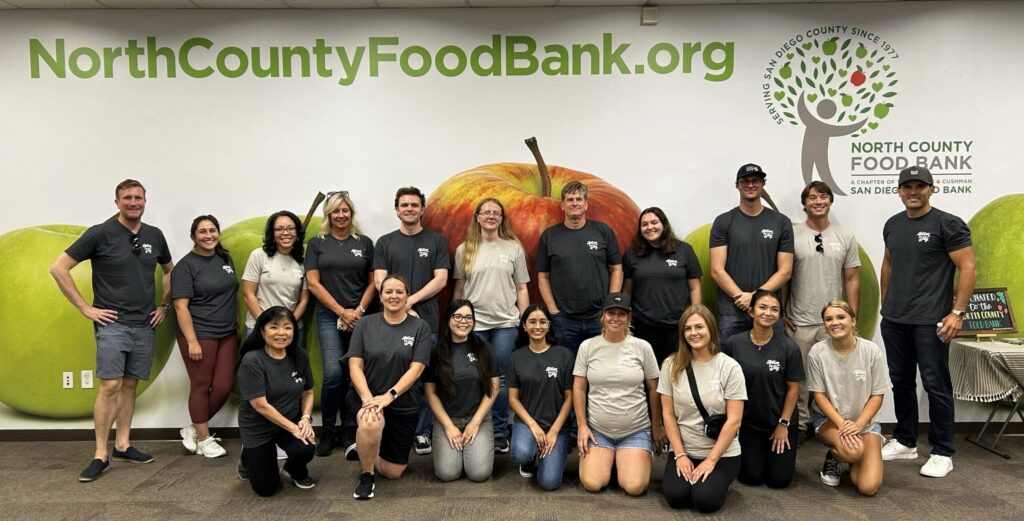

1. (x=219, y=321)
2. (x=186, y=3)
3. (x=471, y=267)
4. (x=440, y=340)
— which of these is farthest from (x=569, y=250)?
(x=186, y=3)

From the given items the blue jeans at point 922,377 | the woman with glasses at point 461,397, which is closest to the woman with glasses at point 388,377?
the woman with glasses at point 461,397

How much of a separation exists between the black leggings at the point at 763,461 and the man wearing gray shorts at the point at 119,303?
3.38 m

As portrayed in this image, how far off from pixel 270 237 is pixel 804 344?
3.29 m

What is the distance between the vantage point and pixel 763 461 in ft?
11.3

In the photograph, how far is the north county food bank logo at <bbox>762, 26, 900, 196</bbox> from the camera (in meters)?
4.50

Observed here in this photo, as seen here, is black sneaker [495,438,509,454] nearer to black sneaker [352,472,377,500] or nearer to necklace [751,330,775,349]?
black sneaker [352,472,377,500]

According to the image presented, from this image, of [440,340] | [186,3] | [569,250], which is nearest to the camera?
[440,340]

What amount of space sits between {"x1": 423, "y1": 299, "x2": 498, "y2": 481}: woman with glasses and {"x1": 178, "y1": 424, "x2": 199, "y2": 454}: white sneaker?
163 cm

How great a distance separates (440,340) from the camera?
369 cm

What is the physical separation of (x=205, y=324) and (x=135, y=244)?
1.99ft

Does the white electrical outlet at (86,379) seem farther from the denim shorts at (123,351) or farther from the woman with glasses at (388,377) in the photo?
the woman with glasses at (388,377)

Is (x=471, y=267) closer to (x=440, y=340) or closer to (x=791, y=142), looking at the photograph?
(x=440, y=340)

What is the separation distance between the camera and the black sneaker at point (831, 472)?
3.50 meters

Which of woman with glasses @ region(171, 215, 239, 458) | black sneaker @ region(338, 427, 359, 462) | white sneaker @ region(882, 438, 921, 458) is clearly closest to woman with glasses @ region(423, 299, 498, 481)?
black sneaker @ region(338, 427, 359, 462)
